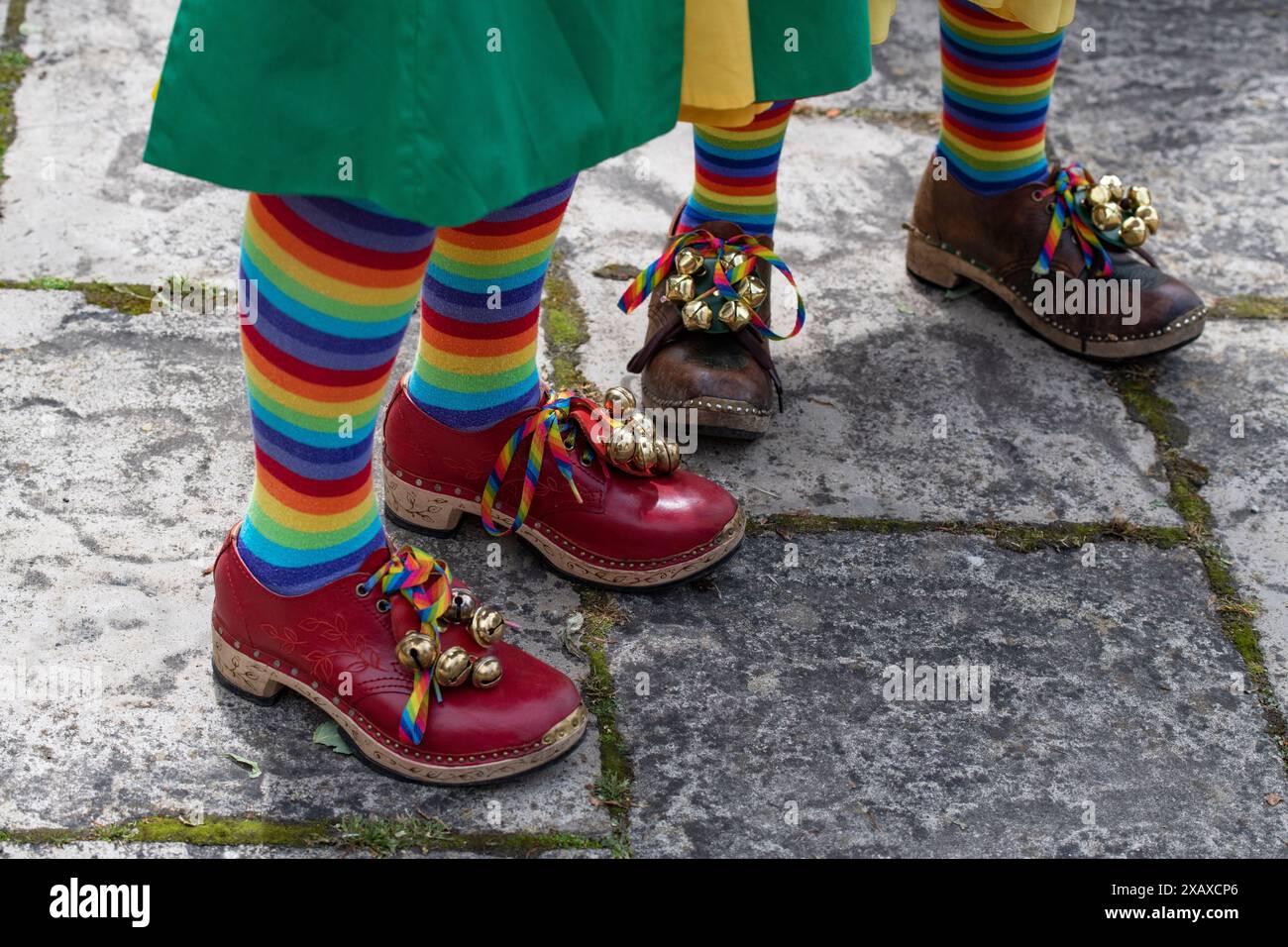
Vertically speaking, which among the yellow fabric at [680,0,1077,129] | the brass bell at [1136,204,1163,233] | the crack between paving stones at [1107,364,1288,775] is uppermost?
the yellow fabric at [680,0,1077,129]

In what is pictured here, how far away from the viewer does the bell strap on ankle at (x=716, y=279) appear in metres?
1.77

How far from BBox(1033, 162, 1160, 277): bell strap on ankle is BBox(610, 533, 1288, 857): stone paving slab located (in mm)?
500

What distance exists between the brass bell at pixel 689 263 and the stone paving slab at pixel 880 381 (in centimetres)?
18

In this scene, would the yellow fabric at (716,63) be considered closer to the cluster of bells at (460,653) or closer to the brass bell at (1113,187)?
the cluster of bells at (460,653)

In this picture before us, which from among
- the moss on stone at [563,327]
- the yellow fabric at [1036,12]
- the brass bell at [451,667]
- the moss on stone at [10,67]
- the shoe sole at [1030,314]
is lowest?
the shoe sole at [1030,314]

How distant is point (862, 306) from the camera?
6.78 feet

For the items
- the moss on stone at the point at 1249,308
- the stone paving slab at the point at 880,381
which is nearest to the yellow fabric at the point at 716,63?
the stone paving slab at the point at 880,381

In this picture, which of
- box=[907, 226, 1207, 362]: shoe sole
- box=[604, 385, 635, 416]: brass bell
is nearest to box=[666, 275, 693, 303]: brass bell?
box=[604, 385, 635, 416]: brass bell

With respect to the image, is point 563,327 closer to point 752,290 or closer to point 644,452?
point 752,290

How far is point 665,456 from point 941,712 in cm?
40

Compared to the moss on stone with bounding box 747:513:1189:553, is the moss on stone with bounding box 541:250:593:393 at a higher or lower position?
higher

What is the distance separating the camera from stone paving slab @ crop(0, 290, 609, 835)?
50.4 inches

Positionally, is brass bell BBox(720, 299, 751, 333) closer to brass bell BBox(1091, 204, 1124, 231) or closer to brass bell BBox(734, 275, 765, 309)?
brass bell BBox(734, 275, 765, 309)
